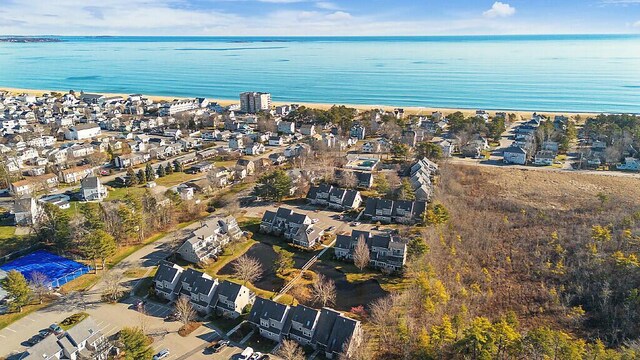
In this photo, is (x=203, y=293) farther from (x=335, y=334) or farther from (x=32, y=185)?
(x=32, y=185)

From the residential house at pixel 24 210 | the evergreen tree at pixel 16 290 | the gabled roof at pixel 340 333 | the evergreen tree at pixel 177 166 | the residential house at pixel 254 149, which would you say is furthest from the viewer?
the residential house at pixel 254 149

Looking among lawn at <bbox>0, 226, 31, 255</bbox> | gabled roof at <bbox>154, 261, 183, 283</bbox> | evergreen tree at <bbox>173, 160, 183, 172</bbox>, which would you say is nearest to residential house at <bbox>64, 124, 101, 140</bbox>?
evergreen tree at <bbox>173, 160, 183, 172</bbox>

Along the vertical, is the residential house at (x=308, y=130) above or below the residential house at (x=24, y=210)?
above

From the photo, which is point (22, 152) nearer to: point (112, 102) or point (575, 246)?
point (112, 102)

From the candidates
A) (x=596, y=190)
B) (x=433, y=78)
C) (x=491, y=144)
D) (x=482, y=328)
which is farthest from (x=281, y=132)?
(x=433, y=78)

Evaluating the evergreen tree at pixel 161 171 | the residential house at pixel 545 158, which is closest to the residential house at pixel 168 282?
the evergreen tree at pixel 161 171

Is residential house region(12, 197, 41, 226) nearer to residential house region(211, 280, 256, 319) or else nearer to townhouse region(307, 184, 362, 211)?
residential house region(211, 280, 256, 319)

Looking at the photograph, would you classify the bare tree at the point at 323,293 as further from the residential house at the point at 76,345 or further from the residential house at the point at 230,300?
the residential house at the point at 76,345
